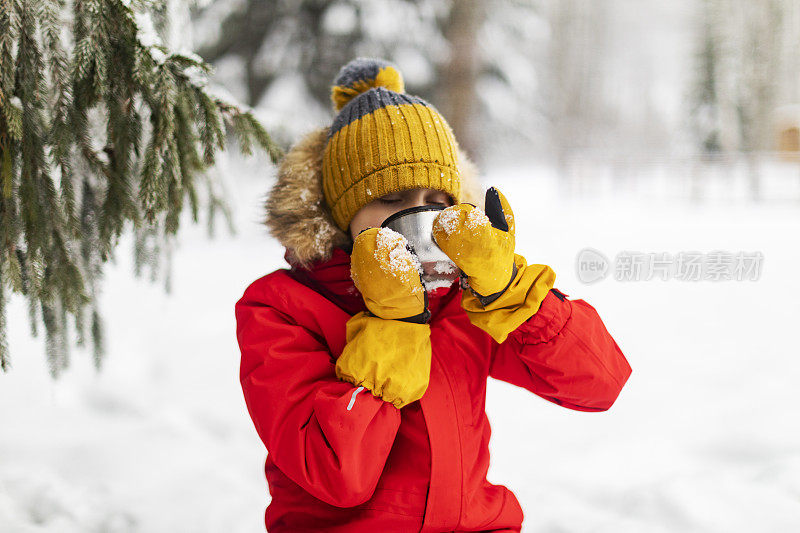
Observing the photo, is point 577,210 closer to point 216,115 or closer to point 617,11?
point 216,115

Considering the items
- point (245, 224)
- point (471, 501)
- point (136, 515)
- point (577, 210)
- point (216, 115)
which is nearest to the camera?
point (471, 501)

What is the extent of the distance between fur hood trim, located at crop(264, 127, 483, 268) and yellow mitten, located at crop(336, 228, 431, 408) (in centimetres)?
22

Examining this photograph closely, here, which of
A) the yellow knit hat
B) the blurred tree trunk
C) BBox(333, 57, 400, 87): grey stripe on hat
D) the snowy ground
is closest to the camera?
the yellow knit hat

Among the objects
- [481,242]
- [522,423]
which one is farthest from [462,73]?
[481,242]

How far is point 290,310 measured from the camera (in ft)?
4.28

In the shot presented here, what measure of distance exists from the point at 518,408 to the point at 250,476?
1421mm

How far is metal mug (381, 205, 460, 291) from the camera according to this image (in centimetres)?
117

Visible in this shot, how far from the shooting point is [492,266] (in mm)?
1073

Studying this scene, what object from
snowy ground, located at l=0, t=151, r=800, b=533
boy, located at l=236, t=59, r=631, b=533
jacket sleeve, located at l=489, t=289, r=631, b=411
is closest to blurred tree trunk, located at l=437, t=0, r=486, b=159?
snowy ground, located at l=0, t=151, r=800, b=533

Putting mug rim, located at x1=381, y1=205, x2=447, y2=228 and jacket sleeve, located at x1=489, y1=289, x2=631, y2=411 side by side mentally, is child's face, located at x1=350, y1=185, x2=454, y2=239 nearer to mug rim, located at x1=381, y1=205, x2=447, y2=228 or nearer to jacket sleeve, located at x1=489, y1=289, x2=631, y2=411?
mug rim, located at x1=381, y1=205, x2=447, y2=228

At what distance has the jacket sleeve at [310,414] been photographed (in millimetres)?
1096

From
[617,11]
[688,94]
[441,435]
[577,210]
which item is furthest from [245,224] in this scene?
[617,11]

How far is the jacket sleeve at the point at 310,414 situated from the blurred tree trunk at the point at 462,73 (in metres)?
4.70

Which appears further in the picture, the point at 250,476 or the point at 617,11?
the point at 617,11
